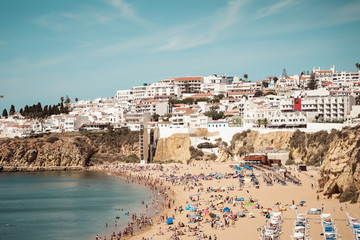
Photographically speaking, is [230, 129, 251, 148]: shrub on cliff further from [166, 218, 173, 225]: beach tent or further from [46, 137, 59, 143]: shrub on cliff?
[166, 218, 173, 225]: beach tent

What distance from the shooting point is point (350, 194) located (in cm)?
2598

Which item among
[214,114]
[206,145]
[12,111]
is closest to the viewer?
[206,145]

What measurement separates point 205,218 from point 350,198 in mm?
9087

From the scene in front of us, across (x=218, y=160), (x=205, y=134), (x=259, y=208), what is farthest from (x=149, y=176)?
(x=259, y=208)

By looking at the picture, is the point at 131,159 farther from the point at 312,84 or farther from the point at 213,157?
the point at 312,84

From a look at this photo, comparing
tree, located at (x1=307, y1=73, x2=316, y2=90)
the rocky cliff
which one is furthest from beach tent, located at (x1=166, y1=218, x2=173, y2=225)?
tree, located at (x1=307, y1=73, x2=316, y2=90)

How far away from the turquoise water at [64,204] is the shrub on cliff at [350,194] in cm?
1486

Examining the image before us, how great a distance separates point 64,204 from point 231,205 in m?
16.0

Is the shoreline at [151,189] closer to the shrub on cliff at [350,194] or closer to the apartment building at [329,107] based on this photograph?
the shrub on cliff at [350,194]

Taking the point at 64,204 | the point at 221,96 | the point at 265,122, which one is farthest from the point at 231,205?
the point at 221,96

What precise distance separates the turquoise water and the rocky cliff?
29.6 feet

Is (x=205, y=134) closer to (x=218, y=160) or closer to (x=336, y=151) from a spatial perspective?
(x=218, y=160)

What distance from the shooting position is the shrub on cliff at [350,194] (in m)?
25.5

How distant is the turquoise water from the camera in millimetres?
28500
